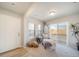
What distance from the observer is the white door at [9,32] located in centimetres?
171

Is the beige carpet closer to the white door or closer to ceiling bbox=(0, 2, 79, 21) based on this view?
the white door

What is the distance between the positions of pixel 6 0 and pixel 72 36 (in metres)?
1.62

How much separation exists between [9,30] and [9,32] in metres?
0.04

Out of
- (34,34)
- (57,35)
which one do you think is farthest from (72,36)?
(34,34)

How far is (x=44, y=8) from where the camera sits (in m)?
1.81

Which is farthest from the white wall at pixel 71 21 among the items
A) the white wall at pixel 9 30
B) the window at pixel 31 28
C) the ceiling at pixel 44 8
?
the white wall at pixel 9 30

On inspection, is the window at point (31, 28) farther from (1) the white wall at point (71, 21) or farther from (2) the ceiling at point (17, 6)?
(1) the white wall at point (71, 21)

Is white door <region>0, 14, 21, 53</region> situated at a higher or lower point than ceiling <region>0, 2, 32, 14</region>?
lower

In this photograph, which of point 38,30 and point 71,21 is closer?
point 71,21

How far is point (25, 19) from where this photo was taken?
6.19 ft

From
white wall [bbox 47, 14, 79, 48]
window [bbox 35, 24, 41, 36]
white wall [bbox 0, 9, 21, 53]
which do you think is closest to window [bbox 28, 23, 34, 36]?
window [bbox 35, 24, 41, 36]

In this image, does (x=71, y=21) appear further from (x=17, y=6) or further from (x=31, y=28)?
(x=17, y=6)

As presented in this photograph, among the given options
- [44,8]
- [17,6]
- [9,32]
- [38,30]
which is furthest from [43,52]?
[17,6]

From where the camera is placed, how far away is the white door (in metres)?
1.71
